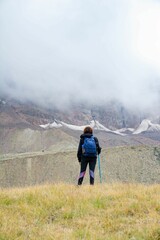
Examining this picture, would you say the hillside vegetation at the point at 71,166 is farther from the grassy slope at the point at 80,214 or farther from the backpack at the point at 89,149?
the grassy slope at the point at 80,214

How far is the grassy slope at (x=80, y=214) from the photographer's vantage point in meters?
6.38

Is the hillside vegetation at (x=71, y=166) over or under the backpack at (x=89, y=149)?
under

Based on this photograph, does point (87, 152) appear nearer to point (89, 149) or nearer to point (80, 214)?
point (89, 149)

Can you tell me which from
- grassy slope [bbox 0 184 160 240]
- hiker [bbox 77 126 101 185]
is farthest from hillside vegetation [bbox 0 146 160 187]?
grassy slope [bbox 0 184 160 240]

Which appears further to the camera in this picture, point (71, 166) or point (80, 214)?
point (71, 166)

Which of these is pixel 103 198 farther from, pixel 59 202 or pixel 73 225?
pixel 73 225

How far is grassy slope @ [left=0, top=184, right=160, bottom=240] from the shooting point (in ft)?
20.9

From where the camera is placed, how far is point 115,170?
107375 millimetres

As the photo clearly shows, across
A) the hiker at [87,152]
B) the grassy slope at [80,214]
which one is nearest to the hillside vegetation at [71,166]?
the hiker at [87,152]

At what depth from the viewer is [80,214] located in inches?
306

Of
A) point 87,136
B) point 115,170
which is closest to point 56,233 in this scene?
point 87,136

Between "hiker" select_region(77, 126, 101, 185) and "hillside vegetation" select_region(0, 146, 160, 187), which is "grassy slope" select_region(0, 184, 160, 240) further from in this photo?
"hillside vegetation" select_region(0, 146, 160, 187)

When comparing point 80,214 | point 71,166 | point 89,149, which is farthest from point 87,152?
point 71,166

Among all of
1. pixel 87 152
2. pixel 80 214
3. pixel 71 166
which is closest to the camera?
pixel 80 214
